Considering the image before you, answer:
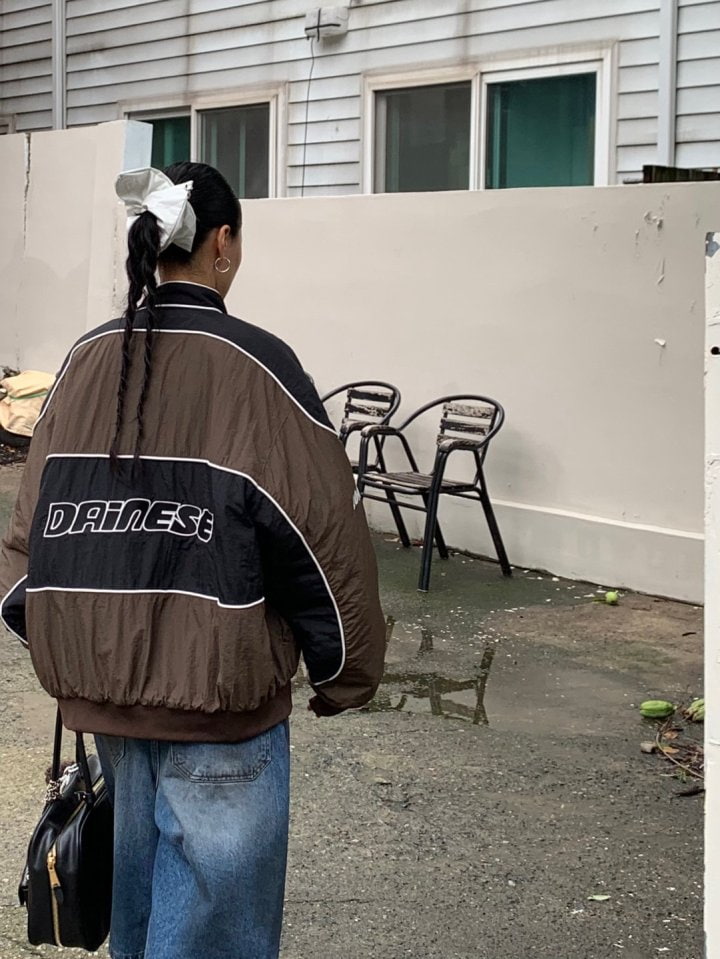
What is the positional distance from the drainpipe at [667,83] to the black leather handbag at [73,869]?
7101mm

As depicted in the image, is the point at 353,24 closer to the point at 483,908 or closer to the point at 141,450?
the point at 483,908

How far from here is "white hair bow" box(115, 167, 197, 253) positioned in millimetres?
2211

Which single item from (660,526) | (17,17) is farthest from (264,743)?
(17,17)

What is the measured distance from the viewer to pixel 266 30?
36.4 feet

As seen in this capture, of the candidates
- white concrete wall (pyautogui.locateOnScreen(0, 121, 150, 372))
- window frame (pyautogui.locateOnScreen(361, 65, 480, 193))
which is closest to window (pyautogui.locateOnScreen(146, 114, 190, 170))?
white concrete wall (pyautogui.locateOnScreen(0, 121, 150, 372))

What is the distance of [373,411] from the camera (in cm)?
795

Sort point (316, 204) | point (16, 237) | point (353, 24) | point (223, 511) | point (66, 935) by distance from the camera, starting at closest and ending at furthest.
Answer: point (223, 511) → point (66, 935) → point (316, 204) → point (353, 24) → point (16, 237)

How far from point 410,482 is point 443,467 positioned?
226 mm

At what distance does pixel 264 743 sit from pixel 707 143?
715 centimetres

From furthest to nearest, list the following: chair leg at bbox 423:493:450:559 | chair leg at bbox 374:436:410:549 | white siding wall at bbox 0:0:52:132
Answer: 1. white siding wall at bbox 0:0:52:132
2. chair leg at bbox 374:436:410:549
3. chair leg at bbox 423:493:450:559

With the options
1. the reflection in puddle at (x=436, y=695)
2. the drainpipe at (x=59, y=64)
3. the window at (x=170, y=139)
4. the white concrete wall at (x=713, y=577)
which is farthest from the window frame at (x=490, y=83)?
the white concrete wall at (x=713, y=577)

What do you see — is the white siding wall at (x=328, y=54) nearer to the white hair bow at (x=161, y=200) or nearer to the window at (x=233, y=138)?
the window at (x=233, y=138)

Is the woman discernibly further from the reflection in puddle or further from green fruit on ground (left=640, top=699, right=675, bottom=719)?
green fruit on ground (left=640, top=699, right=675, bottom=719)

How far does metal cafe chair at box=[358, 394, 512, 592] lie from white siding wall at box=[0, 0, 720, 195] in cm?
247
